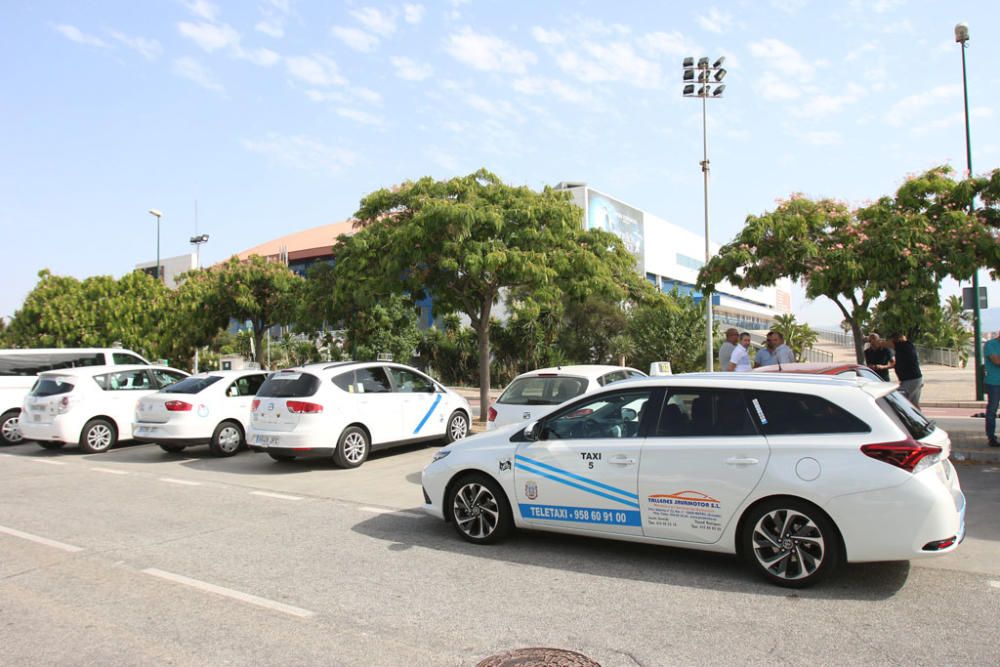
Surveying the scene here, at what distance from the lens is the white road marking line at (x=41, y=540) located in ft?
21.4

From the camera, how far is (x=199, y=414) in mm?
12445

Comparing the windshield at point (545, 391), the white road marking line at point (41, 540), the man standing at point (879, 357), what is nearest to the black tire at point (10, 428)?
the white road marking line at point (41, 540)

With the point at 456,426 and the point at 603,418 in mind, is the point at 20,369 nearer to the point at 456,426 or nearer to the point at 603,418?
the point at 456,426

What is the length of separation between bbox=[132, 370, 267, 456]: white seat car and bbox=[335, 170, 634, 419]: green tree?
4.21m

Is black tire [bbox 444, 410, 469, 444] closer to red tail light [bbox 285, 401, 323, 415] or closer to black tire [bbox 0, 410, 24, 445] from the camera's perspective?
red tail light [bbox 285, 401, 323, 415]

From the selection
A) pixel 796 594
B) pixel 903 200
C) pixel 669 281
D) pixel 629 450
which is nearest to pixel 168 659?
pixel 629 450

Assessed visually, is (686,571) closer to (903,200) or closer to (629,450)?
(629,450)

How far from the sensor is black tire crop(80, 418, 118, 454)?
13.3 metres

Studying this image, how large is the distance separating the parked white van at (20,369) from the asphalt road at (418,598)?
9.05 m

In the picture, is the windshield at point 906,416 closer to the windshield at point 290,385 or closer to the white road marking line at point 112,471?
the windshield at point 290,385

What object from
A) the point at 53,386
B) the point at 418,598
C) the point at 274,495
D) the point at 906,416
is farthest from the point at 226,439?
the point at 906,416

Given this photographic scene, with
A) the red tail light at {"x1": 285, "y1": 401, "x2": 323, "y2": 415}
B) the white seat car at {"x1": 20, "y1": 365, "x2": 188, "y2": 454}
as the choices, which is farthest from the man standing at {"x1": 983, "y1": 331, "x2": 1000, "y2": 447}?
the white seat car at {"x1": 20, "y1": 365, "x2": 188, "y2": 454}

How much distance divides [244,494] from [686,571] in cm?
592

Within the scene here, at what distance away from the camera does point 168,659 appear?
4.00 m
